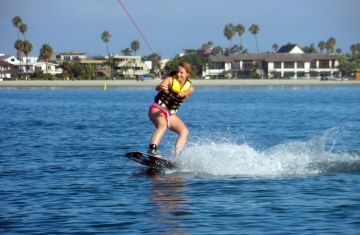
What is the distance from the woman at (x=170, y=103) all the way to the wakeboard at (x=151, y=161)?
0.13 meters

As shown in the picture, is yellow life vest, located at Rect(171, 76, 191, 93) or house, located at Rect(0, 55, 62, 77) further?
house, located at Rect(0, 55, 62, 77)

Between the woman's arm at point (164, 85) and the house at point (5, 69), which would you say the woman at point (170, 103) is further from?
the house at point (5, 69)

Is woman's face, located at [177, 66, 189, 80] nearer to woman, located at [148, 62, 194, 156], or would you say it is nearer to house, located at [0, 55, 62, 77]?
woman, located at [148, 62, 194, 156]

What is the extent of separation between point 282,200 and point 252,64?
157866mm

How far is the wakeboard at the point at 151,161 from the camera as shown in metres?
15.0

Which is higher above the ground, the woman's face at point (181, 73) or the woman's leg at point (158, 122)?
the woman's face at point (181, 73)

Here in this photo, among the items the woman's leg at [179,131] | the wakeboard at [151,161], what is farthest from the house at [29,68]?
the woman's leg at [179,131]

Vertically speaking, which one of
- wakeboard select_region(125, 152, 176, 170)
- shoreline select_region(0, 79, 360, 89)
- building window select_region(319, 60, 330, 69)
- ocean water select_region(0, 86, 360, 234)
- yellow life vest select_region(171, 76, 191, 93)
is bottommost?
shoreline select_region(0, 79, 360, 89)

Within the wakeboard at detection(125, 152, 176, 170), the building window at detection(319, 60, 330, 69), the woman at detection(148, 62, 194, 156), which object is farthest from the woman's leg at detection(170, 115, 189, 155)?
the building window at detection(319, 60, 330, 69)

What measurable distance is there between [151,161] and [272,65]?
502ft

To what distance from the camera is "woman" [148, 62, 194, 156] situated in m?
14.4

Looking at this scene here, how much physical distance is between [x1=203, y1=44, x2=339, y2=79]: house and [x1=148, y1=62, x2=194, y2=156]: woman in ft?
490

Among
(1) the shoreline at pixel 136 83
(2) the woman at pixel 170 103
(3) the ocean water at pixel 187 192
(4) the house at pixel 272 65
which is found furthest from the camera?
(4) the house at pixel 272 65

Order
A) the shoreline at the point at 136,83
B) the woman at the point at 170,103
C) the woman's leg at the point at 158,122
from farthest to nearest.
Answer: the shoreline at the point at 136,83 → the woman's leg at the point at 158,122 → the woman at the point at 170,103
